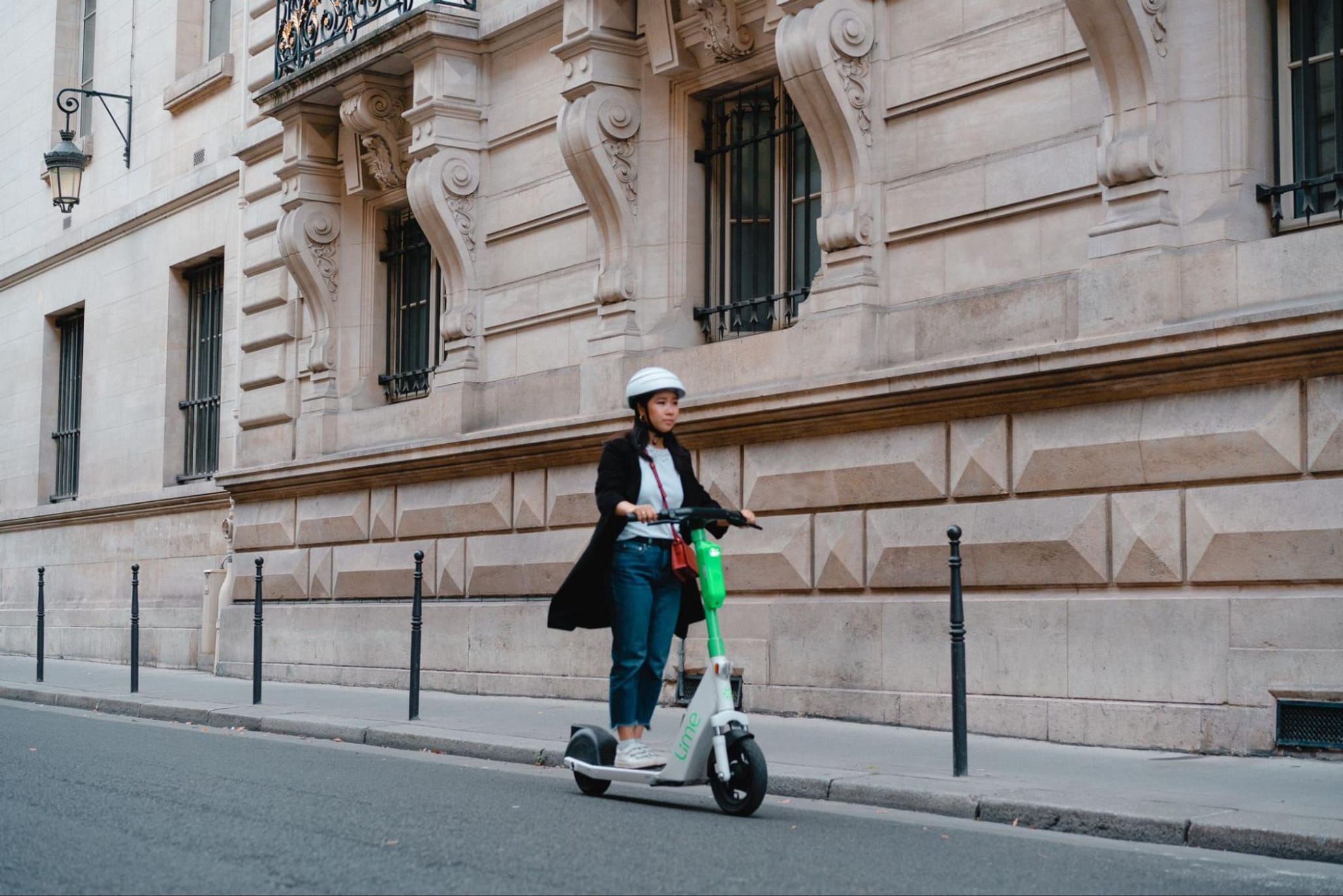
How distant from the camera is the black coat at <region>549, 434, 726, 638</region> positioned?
809cm

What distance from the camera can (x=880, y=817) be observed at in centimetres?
782

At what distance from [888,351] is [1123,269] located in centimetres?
216

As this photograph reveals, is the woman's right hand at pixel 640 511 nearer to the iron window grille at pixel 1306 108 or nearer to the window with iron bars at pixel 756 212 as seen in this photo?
the iron window grille at pixel 1306 108

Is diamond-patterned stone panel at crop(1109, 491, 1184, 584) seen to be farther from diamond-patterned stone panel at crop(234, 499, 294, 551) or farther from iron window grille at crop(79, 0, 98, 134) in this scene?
iron window grille at crop(79, 0, 98, 134)

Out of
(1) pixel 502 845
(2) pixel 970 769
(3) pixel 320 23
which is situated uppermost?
(3) pixel 320 23

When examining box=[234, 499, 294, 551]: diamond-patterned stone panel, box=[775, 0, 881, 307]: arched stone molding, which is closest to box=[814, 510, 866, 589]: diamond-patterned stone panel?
box=[775, 0, 881, 307]: arched stone molding

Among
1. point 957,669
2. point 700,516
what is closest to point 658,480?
point 700,516

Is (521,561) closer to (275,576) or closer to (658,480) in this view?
(275,576)

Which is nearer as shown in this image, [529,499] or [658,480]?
[658,480]

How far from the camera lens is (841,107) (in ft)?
39.0

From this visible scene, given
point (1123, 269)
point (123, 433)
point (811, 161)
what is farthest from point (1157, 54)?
point (123, 433)

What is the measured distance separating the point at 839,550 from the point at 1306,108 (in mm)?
4087

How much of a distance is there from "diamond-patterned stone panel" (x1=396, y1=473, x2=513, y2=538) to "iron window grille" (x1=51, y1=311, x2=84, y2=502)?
34.5ft

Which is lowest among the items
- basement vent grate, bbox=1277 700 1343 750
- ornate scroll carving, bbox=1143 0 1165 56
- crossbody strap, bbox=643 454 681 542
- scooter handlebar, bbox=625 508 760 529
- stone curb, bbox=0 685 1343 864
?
stone curb, bbox=0 685 1343 864
